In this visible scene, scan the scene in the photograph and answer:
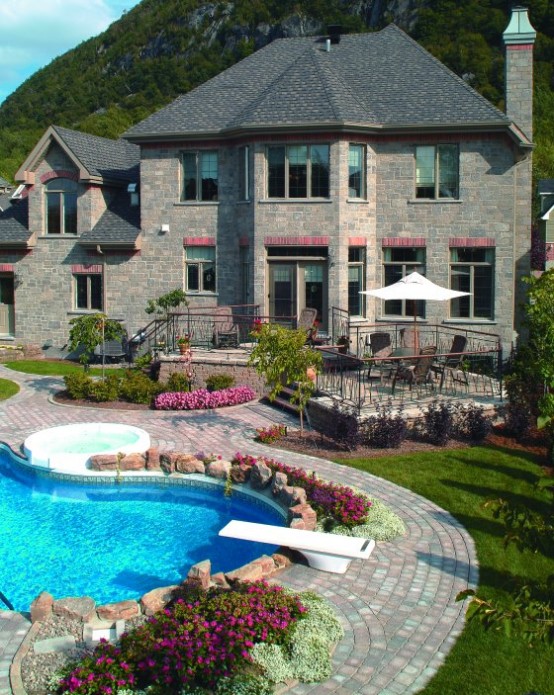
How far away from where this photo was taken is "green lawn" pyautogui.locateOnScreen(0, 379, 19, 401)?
2240cm

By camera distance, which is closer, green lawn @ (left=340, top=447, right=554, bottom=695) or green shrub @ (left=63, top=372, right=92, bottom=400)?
green lawn @ (left=340, top=447, right=554, bottom=695)

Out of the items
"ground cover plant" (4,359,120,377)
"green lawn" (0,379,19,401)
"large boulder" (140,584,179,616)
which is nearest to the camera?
"large boulder" (140,584,179,616)

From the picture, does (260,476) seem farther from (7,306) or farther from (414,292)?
(7,306)

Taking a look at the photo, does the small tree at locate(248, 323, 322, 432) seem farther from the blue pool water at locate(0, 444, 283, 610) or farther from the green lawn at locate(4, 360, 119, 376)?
the green lawn at locate(4, 360, 119, 376)

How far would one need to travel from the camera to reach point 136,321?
2856 centimetres

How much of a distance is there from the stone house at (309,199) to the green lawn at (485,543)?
10.5 metres

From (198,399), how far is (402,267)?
30.5 feet

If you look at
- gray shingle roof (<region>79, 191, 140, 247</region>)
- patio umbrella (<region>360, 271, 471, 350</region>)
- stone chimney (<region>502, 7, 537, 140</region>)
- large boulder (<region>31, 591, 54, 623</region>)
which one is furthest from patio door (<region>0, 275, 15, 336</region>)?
large boulder (<region>31, 591, 54, 623</region>)

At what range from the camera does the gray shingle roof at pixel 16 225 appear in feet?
96.6

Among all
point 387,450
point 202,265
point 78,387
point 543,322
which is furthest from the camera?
point 202,265

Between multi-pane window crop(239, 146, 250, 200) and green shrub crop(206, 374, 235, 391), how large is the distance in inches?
288

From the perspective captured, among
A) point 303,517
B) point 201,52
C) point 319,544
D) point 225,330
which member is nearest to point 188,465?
point 303,517

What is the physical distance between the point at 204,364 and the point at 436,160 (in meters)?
10.1

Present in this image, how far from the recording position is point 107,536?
13.8m
